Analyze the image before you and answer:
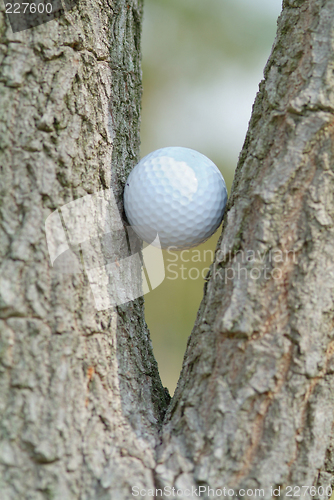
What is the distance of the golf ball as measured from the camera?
90 cm

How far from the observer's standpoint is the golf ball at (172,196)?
0.90 m

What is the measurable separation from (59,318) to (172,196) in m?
0.38

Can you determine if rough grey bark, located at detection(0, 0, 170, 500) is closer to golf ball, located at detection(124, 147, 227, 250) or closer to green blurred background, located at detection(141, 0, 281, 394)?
golf ball, located at detection(124, 147, 227, 250)

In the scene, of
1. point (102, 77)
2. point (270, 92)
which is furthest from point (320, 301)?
point (102, 77)

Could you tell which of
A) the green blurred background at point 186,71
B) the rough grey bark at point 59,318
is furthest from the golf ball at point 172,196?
the green blurred background at point 186,71

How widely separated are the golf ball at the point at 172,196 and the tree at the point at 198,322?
0.46ft

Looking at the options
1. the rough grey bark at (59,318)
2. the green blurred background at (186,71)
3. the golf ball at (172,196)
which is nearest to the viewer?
the rough grey bark at (59,318)

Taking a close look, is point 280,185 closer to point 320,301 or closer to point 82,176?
point 320,301

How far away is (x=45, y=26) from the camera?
765 millimetres

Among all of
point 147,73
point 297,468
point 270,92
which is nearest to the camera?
point 297,468

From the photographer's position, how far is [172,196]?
3.01 ft

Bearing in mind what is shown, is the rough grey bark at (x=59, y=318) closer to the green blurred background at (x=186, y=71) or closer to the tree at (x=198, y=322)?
the tree at (x=198, y=322)

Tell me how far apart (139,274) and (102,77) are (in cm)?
44

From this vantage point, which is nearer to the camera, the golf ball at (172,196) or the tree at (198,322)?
the tree at (198,322)
